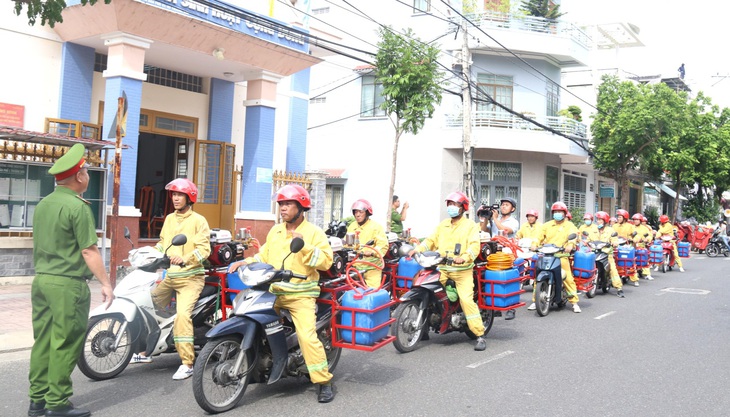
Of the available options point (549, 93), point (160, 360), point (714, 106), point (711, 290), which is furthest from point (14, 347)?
point (714, 106)

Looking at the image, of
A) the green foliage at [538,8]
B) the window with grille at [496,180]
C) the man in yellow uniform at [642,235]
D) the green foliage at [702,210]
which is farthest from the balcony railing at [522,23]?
the green foliage at [702,210]

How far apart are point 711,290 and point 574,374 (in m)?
9.43

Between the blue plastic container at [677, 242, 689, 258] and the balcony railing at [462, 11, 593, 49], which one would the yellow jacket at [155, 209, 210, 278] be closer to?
the blue plastic container at [677, 242, 689, 258]

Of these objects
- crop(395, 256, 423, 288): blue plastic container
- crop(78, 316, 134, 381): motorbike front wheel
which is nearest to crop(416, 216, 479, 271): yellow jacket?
crop(395, 256, 423, 288): blue plastic container

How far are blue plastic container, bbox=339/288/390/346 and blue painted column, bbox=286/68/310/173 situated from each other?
38.9 ft

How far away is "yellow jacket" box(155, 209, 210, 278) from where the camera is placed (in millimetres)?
5691

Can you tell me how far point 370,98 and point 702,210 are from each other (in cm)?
2150

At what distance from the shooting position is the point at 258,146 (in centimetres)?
1456

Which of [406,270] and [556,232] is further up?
[556,232]

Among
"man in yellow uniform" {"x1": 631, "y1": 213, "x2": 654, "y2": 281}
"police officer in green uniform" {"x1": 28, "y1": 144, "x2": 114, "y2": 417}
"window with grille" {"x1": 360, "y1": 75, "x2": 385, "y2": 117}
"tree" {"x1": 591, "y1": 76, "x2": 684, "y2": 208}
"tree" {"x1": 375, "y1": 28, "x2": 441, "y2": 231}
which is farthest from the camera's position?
"tree" {"x1": 591, "y1": 76, "x2": 684, "y2": 208}

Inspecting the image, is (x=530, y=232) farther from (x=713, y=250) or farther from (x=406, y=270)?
(x=713, y=250)

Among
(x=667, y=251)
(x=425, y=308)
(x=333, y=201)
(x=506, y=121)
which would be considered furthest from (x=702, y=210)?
(x=425, y=308)

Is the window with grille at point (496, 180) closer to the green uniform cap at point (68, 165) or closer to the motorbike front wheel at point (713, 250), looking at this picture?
the motorbike front wheel at point (713, 250)

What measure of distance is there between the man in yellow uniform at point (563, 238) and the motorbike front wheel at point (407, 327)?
3.71 metres
